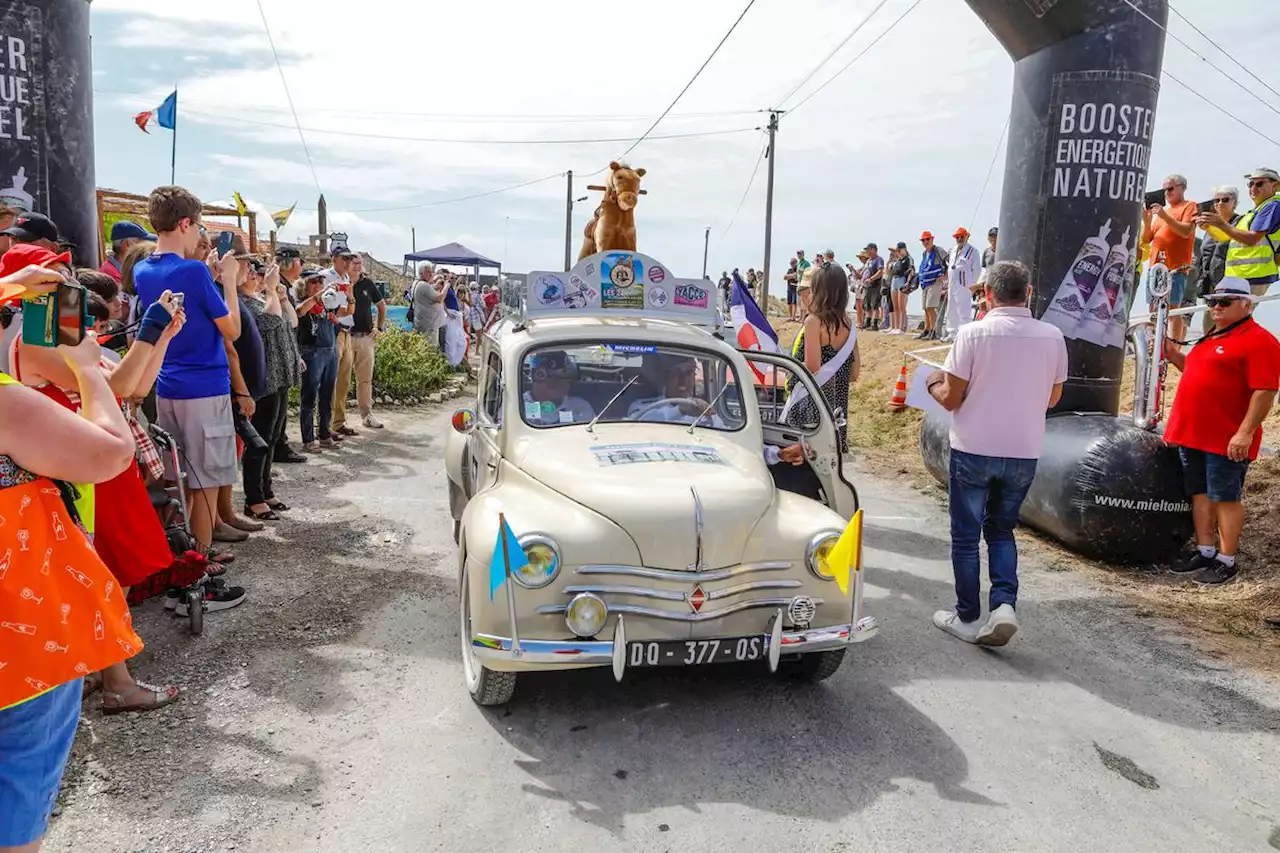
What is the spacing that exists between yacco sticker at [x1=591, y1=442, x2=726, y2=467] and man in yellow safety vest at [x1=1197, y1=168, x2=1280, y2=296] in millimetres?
5891

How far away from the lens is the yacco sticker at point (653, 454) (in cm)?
430

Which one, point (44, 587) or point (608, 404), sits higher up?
point (608, 404)

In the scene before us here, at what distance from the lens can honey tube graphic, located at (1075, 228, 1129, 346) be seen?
7.59 metres

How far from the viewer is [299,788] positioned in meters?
3.35

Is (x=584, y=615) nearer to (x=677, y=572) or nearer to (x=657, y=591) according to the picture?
(x=657, y=591)

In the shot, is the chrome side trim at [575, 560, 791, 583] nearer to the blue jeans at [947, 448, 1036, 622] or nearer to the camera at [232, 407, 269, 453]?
the blue jeans at [947, 448, 1036, 622]

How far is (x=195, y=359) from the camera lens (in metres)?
5.40

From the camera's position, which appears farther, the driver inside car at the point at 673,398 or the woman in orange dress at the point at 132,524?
the driver inside car at the point at 673,398

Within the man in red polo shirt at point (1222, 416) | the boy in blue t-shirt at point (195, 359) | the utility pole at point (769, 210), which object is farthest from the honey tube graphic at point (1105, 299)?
the utility pole at point (769, 210)

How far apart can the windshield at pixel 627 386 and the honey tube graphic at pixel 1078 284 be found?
4083mm

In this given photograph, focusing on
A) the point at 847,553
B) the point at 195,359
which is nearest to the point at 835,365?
the point at 847,553

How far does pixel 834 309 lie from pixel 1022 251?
8.85ft

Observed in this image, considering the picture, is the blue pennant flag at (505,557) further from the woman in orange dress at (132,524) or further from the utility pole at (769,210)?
the utility pole at (769,210)

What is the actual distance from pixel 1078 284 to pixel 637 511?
5.60m
